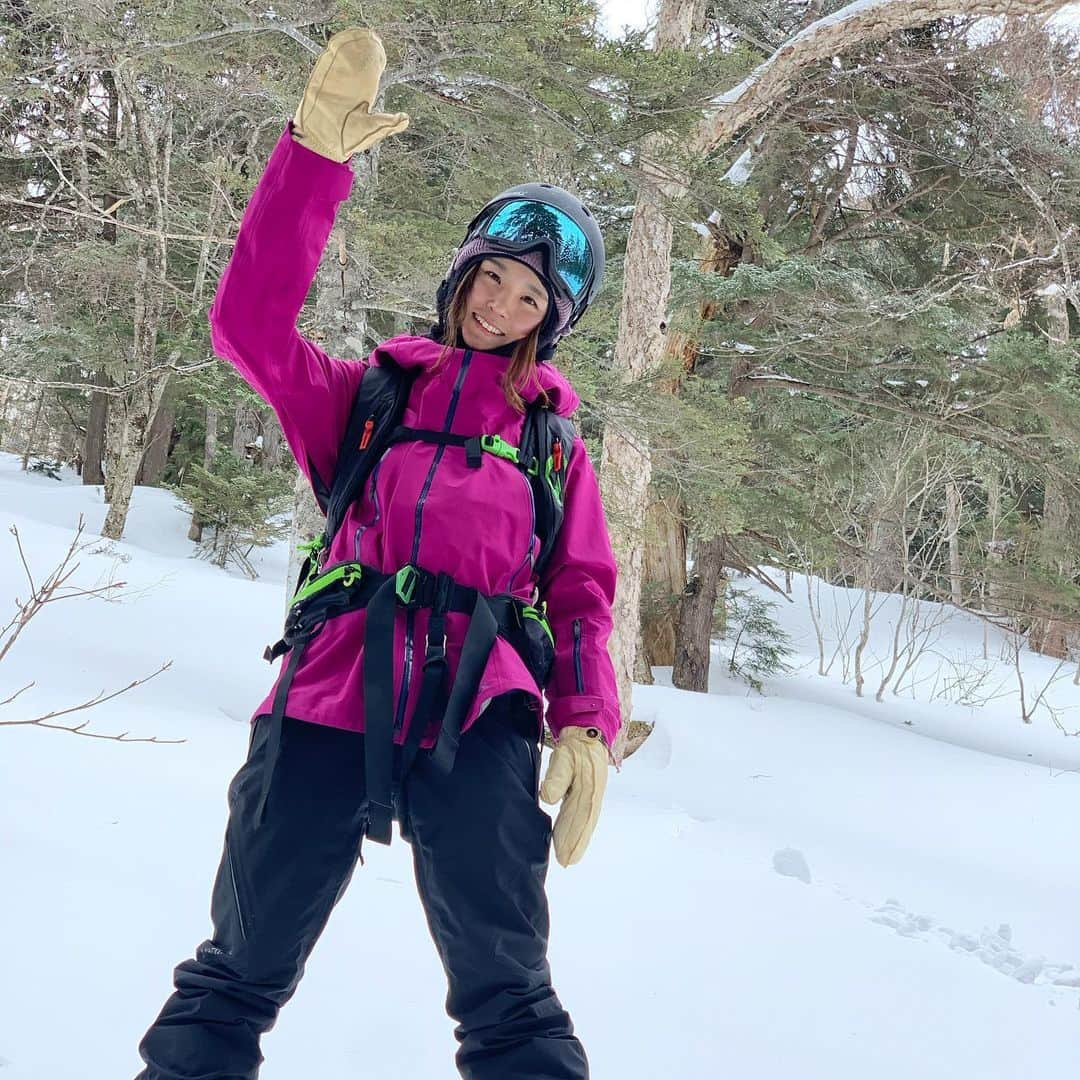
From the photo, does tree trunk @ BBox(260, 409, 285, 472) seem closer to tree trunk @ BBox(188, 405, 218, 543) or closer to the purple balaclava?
tree trunk @ BBox(188, 405, 218, 543)

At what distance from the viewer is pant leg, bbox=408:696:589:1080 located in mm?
1482

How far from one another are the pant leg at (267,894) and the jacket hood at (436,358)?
0.75m

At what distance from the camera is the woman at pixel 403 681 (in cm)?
151

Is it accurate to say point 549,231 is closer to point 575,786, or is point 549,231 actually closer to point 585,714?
point 585,714

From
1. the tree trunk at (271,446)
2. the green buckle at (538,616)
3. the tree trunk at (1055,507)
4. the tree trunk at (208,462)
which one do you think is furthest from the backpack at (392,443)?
the tree trunk at (271,446)

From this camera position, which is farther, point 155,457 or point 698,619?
point 155,457

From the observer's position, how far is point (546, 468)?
184 cm

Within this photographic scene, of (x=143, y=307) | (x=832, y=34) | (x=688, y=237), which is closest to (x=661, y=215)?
(x=688, y=237)

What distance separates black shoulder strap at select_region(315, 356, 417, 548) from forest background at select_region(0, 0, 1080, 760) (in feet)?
7.09

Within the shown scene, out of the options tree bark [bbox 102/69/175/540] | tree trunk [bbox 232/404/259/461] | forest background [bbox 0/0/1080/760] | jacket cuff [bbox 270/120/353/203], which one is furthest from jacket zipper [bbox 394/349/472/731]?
tree trunk [bbox 232/404/259/461]

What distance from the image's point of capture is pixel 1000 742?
10.2 meters

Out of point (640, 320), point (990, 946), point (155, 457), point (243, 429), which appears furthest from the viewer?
point (155, 457)

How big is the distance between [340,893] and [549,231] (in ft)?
4.57

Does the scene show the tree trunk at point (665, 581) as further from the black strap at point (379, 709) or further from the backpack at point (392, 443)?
the black strap at point (379, 709)
